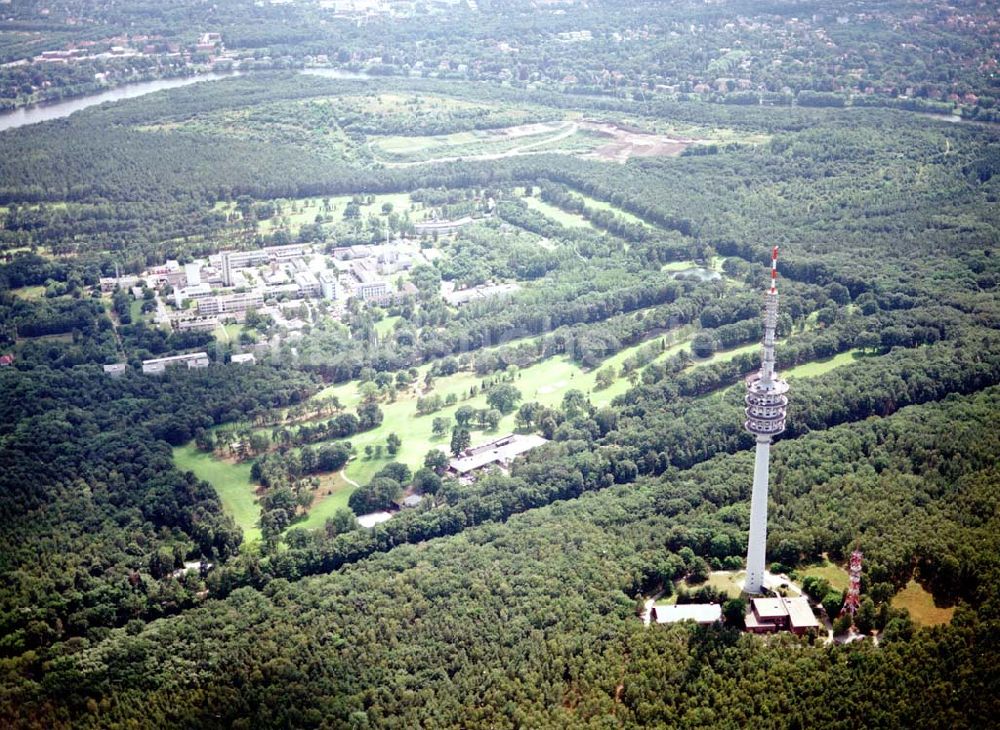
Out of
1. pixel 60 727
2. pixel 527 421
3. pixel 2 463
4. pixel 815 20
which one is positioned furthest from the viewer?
pixel 815 20

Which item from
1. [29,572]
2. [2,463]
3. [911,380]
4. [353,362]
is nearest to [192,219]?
[353,362]

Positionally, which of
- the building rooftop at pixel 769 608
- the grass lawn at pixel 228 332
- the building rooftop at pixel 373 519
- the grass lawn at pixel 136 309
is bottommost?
the building rooftop at pixel 373 519

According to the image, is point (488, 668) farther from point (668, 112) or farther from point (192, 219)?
point (668, 112)

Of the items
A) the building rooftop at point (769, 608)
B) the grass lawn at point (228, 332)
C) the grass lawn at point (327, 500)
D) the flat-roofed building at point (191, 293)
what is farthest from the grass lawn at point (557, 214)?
the building rooftop at point (769, 608)

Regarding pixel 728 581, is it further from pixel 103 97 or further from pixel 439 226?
pixel 103 97

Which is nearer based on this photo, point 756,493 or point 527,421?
point 756,493

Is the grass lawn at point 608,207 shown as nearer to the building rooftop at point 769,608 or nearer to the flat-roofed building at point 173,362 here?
the flat-roofed building at point 173,362

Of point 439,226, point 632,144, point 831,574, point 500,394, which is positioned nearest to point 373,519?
point 500,394

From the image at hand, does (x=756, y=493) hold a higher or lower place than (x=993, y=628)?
higher
